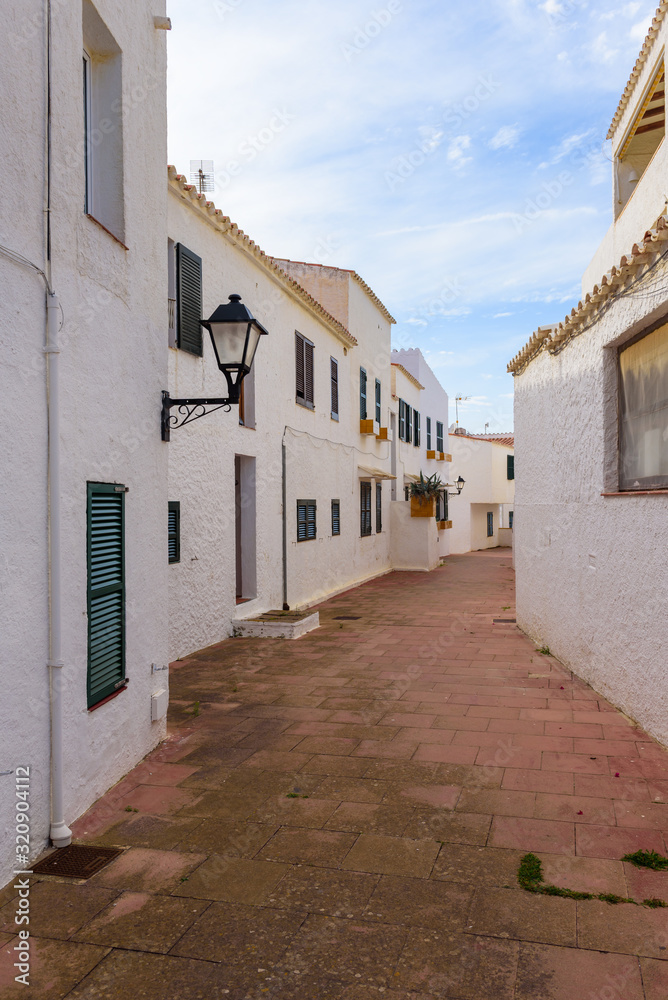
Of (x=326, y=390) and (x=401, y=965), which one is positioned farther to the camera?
(x=326, y=390)

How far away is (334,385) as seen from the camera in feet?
52.7

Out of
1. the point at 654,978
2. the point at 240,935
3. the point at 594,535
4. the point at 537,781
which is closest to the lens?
the point at 654,978

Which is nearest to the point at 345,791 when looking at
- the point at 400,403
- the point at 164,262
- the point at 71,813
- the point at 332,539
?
the point at 71,813

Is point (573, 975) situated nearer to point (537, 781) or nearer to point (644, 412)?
point (537, 781)

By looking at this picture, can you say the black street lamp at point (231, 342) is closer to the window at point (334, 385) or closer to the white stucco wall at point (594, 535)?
the white stucco wall at point (594, 535)

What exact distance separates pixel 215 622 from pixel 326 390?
7.17m

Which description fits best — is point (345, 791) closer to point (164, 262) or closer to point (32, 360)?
point (32, 360)

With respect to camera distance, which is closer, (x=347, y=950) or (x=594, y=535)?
(x=347, y=950)

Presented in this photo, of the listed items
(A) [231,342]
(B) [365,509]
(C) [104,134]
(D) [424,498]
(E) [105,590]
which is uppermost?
(C) [104,134]

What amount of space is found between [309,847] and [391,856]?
1.42 feet

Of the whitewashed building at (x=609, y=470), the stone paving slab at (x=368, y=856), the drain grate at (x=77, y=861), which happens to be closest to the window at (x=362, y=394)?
the whitewashed building at (x=609, y=470)

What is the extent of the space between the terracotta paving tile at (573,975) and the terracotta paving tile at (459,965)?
2.1 inches

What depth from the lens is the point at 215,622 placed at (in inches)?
371

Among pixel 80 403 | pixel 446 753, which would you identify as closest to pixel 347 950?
pixel 446 753
